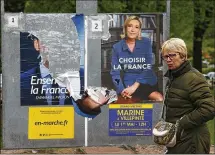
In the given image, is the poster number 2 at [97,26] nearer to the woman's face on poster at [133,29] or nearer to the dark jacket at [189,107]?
the woman's face on poster at [133,29]

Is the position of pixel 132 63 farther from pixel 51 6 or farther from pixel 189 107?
pixel 51 6

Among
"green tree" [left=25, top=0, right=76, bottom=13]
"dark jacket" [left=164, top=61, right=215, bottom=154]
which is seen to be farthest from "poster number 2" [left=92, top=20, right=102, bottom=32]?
"green tree" [left=25, top=0, right=76, bottom=13]

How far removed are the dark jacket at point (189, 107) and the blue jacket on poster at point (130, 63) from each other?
14.0 feet

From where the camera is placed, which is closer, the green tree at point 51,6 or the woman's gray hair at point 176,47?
the woman's gray hair at point 176,47

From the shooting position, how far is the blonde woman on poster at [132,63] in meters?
8.98

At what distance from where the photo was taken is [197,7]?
25000mm

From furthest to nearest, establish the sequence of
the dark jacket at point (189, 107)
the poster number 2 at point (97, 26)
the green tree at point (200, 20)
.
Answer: the green tree at point (200, 20), the poster number 2 at point (97, 26), the dark jacket at point (189, 107)

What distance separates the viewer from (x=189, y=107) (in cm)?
463

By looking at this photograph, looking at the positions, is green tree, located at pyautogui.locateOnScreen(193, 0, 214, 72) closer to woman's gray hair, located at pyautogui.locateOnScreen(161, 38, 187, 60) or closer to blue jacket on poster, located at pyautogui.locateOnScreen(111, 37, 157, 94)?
blue jacket on poster, located at pyautogui.locateOnScreen(111, 37, 157, 94)

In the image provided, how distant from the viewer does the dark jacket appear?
4.50 metres

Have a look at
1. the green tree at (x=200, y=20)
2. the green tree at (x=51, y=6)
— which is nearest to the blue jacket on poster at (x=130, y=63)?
the green tree at (x=51, y=6)

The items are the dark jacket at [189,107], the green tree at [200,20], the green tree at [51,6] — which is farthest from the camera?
the green tree at [200,20]

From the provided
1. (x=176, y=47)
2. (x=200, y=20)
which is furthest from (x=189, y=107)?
(x=200, y=20)

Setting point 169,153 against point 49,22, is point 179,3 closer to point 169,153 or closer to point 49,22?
point 49,22
